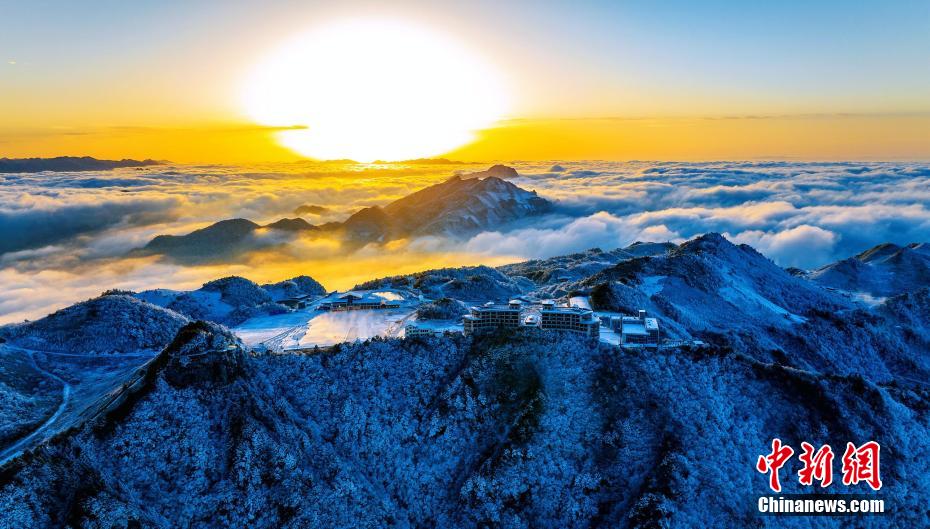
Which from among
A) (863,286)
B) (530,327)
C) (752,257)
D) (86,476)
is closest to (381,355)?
(530,327)

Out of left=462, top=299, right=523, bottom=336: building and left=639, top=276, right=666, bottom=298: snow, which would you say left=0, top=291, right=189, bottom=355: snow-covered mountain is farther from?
left=639, top=276, right=666, bottom=298: snow

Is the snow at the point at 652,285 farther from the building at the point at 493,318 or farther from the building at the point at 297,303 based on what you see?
the building at the point at 297,303

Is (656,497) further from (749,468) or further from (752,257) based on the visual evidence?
(752,257)

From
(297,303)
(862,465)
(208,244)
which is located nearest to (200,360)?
(297,303)

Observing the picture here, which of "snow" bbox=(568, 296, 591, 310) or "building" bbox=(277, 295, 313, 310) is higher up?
"snow" bbox=(568, 296, 591, 310)

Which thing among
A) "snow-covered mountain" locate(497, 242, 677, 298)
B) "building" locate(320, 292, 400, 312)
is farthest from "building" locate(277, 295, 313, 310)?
"snow-covered mountain" locate(497, 242, 677, 298)

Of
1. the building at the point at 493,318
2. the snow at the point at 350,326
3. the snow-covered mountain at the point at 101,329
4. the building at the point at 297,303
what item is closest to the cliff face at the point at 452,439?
the building at the point at 493,318
